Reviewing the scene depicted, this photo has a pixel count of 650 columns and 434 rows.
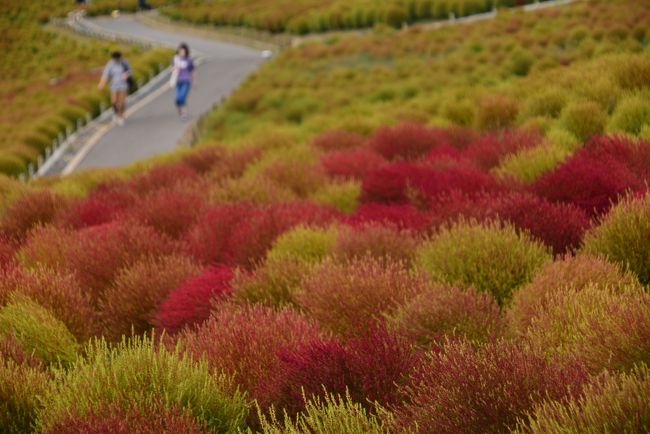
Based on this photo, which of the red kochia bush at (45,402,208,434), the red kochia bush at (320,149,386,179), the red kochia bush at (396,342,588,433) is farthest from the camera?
the red kochia bush at (320,149,386,179)

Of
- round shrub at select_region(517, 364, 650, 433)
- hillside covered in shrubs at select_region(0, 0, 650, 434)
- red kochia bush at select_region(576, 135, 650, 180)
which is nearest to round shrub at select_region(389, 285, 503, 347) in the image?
hillside covered in shrubs at select_region(0, 0, 650, 434)

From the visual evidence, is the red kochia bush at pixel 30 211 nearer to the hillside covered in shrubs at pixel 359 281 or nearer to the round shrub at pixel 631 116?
the hillside covered in shrubs at pixel 359 281

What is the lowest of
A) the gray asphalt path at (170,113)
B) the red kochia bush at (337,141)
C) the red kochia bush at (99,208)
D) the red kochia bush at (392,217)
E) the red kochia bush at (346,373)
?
the gray asphalt path at (170,113)

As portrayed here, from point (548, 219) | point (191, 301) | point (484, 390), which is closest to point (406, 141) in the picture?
point (548, 219)

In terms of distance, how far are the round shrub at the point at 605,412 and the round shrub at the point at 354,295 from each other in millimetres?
1699

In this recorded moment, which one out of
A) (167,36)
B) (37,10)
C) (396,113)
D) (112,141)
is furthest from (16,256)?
(37,10)

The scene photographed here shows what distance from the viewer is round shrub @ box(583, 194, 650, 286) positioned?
16.3 feet

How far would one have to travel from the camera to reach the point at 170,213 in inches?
313

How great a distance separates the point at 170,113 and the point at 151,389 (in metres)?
22.1

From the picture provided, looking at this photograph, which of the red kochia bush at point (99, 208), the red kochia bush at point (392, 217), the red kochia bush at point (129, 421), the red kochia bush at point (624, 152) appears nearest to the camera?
the red kochia bush at point (129, 421)

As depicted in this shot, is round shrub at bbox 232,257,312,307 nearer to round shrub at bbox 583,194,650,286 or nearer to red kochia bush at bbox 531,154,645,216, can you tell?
round shrub at bbox 583,194,650,286

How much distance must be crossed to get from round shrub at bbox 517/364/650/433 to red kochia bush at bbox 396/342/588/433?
0.09 metres

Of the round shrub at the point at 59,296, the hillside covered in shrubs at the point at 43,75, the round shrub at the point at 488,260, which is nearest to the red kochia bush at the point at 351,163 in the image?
the round shrub at the point at 488,260

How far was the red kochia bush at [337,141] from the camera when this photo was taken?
11568mm
